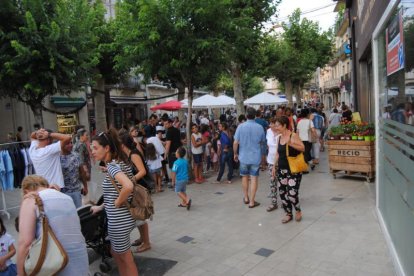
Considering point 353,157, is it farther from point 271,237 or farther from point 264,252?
point 264,252

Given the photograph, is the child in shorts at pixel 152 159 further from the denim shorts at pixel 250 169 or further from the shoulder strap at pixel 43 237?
the shoulder strap at pixel 43 237

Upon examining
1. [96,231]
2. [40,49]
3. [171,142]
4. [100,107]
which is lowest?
[96,231]

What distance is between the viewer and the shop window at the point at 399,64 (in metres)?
3.25

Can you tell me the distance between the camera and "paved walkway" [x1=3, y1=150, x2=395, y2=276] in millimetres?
4391

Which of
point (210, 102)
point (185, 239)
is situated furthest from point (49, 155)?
point (210, 102)

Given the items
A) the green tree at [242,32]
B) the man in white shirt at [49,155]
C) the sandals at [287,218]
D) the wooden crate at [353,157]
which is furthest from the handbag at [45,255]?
the green tree at [242,32]

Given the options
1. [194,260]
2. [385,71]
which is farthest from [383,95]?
[194,260]

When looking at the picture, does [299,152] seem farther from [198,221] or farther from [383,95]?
[198,221]

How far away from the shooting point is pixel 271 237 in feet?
17.5

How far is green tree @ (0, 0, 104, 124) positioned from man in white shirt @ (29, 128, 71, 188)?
4.35 m

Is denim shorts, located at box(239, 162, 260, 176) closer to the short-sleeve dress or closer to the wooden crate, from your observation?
the wooden crate

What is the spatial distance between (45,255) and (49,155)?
2492mm

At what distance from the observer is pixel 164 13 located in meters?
8.61

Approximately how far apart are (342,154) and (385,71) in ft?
13.3
